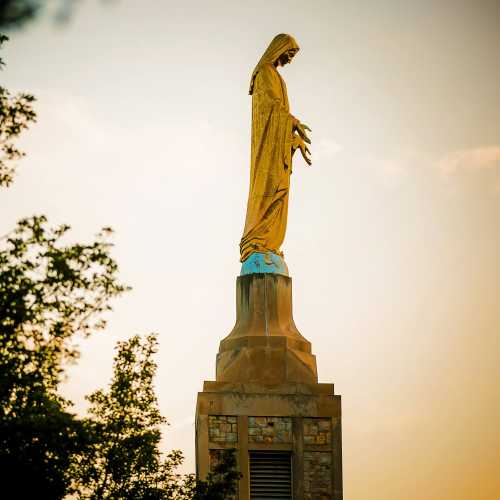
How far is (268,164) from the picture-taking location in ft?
91.7

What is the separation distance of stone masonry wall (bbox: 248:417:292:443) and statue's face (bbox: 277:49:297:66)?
927 cm

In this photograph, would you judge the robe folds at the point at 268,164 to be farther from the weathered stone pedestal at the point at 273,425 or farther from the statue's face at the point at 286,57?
the weathered stone pedestal at the point at 273,425

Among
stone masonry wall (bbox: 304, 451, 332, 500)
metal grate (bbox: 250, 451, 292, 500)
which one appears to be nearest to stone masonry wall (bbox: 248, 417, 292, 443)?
metal grate (bbox: 250, 451, 292, 500)

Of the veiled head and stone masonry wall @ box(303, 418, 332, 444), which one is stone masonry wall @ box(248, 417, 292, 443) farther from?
the veiled head

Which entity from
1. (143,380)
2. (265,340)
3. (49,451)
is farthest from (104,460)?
(265,340)

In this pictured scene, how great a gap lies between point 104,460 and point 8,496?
4.20 meters

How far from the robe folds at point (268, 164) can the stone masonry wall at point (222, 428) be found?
164 inches

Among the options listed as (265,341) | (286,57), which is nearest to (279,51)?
(286,57)

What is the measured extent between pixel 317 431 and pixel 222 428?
6.61ft

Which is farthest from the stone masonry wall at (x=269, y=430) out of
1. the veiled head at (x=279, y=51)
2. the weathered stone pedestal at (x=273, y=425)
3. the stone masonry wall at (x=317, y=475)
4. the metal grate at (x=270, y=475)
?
the veiled head at (x=279, y=51)

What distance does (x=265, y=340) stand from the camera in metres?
25.7

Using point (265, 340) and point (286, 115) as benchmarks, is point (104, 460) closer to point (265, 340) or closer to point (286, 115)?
point (265, 340)

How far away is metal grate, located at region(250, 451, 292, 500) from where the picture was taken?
80.5 ft

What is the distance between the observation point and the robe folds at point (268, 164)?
27406 millimetres
